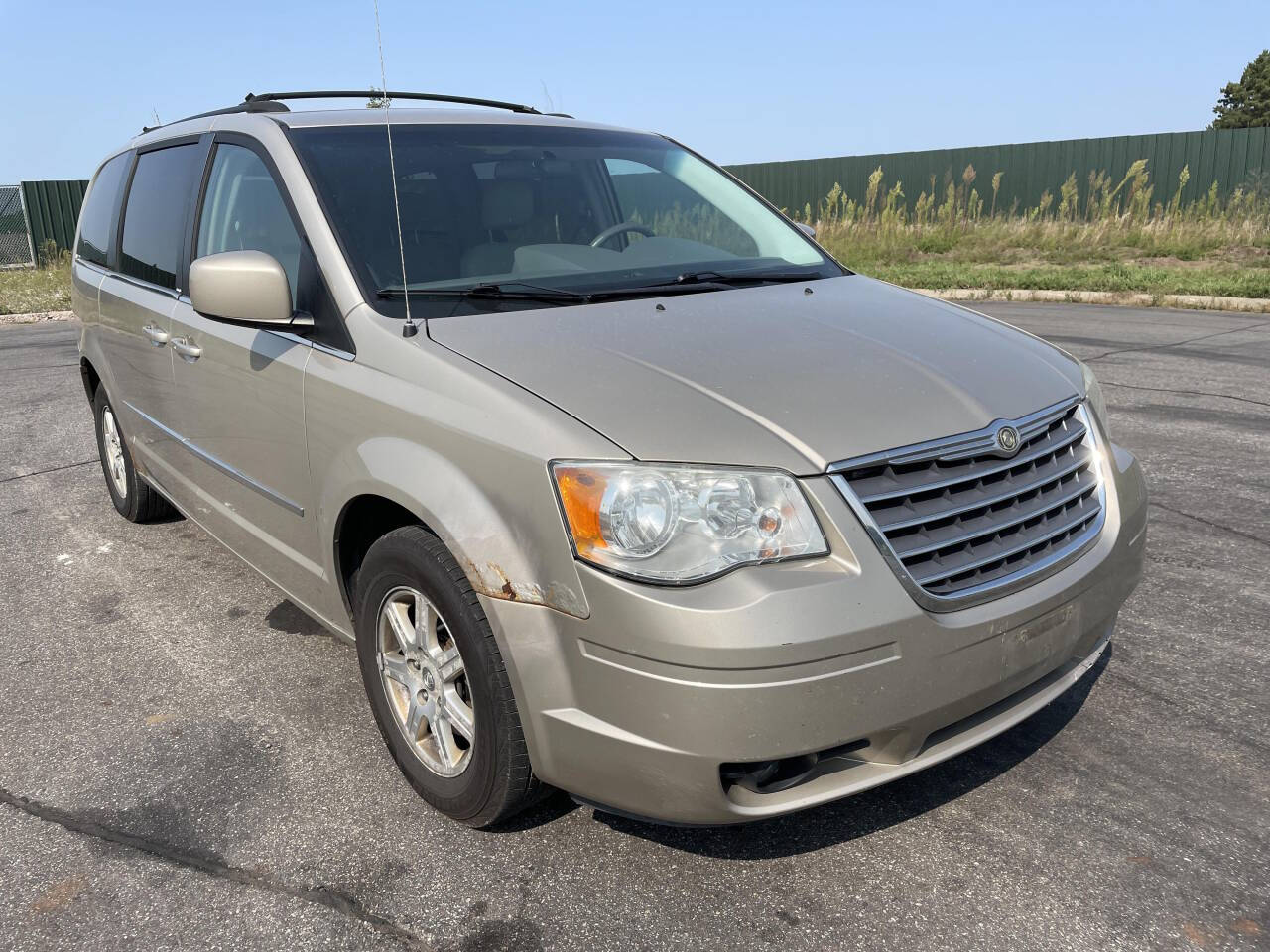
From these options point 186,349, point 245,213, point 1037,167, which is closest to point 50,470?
point 186,349

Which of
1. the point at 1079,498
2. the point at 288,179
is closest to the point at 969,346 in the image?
the point at 1079,498

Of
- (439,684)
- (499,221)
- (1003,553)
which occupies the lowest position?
(439,684)

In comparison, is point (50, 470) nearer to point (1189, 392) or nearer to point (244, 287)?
point (244, 287)

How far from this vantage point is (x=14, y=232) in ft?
84.6

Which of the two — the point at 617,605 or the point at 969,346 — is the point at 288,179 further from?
the point at 969,346

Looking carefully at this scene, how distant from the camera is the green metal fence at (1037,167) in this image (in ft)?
71.4

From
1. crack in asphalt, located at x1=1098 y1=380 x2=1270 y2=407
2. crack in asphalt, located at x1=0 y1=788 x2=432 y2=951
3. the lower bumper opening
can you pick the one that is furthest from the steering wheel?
crack in asphalt, located at x1=1098 y1=380 x2=1270 y2=407

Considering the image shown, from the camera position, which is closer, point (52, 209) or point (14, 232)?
point (14, 232)

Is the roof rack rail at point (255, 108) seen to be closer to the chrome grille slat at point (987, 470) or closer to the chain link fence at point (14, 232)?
the chrome grille slat at point (987, 470)

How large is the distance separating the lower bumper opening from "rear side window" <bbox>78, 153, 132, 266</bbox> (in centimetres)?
426

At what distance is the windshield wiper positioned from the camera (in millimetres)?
2969

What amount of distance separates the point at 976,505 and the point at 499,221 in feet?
5.88

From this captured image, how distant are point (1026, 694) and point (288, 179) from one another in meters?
2.56

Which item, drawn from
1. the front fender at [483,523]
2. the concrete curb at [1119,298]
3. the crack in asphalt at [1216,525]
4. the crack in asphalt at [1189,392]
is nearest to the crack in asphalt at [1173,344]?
the crack in asphalt at [1189,392]
